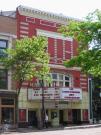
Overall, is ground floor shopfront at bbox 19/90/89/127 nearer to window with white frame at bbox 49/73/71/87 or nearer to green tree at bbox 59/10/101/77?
window with white frame at bbox 49/73/71/87

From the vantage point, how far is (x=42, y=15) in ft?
187

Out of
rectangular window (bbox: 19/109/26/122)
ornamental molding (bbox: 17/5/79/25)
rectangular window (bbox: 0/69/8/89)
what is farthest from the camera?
ornamental molding (bbox: 17/5/79/25)

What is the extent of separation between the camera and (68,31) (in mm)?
29984

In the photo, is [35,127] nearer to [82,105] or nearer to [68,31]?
[82,105]

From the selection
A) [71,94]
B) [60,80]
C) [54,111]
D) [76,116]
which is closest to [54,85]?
[60,80]

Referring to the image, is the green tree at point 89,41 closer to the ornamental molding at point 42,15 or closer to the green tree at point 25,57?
the green tree at point 25,57

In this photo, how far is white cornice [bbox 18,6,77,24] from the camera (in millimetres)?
55094

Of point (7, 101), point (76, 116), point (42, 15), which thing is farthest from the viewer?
point (76, 116)

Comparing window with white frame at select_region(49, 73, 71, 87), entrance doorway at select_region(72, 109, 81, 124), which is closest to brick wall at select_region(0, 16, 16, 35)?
window with white frame at select_region(49, 73, 71, 87)

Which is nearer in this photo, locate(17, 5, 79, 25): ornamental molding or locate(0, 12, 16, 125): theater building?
locate(0, 12, 16, 125): theater building

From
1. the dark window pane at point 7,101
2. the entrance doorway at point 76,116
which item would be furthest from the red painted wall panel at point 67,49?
the dark window pane at point 7,101

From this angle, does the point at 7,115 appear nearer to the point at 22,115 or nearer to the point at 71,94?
the point at 22,115

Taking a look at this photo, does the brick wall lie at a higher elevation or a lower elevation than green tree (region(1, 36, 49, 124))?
higher

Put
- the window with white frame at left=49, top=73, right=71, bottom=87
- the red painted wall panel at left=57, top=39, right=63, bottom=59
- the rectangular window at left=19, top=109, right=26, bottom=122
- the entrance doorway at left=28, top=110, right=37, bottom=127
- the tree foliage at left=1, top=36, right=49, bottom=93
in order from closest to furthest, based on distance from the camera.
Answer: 1. the tree foliage at left=1, top=36, right=49, bottom=93
2. the rectangular window at left=19, top=109, right=26, bottom=122
3. the entrance doorway at left=28, top=110, right=37, bottom=127
4. the window with white frame at left=49, top=73, right=71, bottom=87
5. the red painted wall panel at left=57, top=39, right=63, bottom=59
